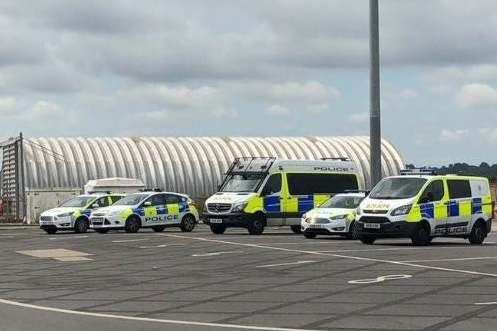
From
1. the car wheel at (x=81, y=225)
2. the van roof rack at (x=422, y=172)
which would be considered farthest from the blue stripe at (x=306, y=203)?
the car wheel at (x=81, y=225)

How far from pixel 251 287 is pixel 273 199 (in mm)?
15464

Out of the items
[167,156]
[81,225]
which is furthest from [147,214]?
[167,156]

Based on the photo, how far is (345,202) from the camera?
26.5m

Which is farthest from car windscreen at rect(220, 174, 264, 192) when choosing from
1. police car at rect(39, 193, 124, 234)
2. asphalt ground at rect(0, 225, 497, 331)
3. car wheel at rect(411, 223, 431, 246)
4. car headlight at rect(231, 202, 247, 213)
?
car wheel at rect(411, 223, 431, 246)

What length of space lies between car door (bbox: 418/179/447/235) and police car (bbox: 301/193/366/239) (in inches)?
115

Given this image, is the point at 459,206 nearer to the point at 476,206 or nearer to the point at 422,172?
the point at 476,206

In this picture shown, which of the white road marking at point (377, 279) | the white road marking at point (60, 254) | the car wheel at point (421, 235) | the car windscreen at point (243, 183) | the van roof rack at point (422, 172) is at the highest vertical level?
the van roof rack at point (422, 172)

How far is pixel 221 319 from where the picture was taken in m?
10.7

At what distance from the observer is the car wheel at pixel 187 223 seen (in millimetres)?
32250

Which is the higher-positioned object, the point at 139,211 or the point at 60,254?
the point at 139,211

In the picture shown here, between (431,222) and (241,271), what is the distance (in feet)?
24.8

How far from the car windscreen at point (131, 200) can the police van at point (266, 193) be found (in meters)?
2.79

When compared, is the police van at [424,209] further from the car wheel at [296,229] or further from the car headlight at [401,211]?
the car wheel at [296,229]

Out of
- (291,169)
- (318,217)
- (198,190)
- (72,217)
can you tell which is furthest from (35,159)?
(318,217)
